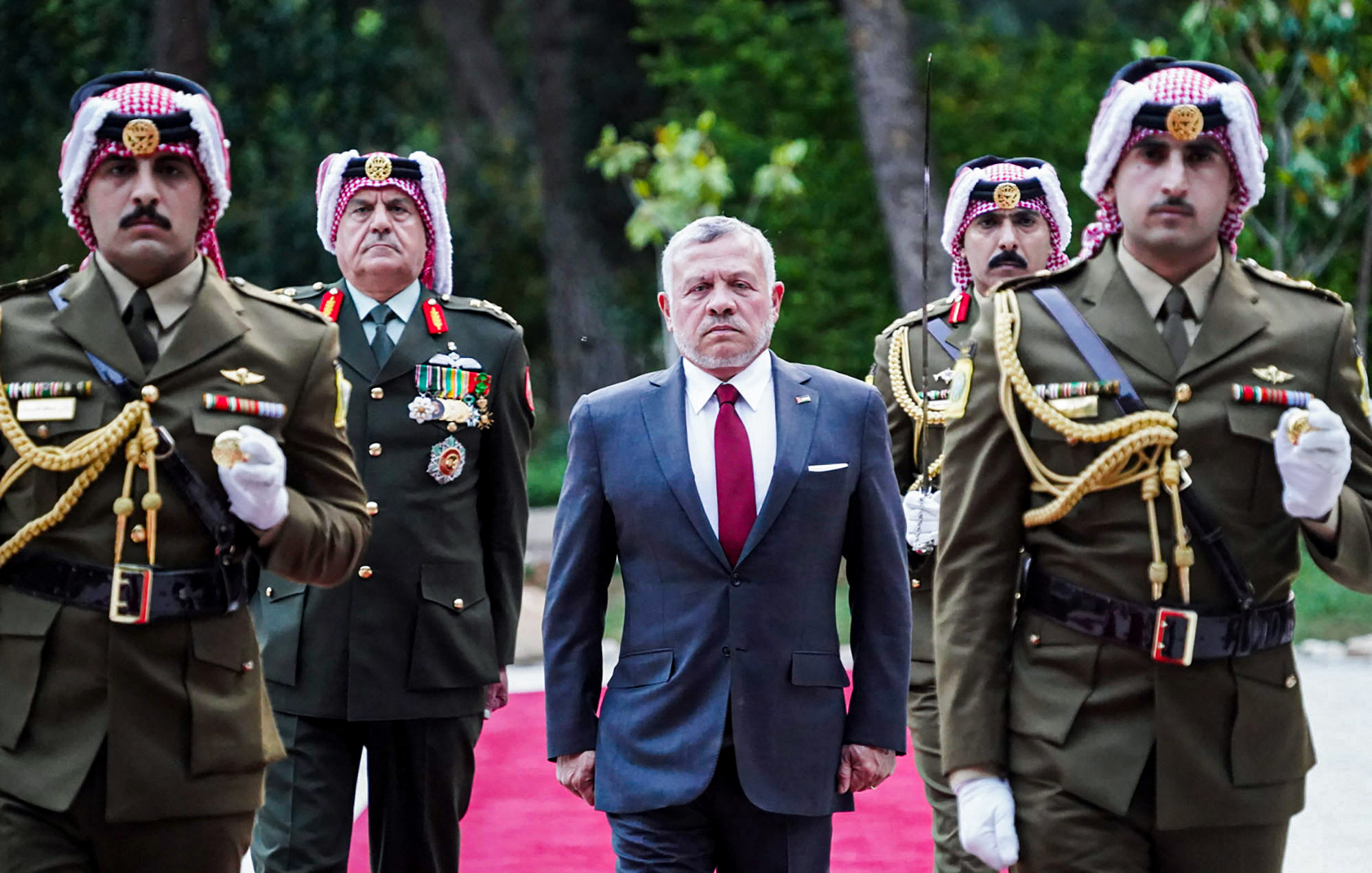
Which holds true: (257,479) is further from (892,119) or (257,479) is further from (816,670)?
(892,119)

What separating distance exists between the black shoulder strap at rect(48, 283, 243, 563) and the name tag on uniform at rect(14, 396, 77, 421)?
0.30 ft

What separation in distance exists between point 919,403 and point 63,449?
9.97 feet

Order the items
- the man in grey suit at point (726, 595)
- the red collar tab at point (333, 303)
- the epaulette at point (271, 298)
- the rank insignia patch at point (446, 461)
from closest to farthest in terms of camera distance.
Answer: the epaulette at point (271, 298) → the man in grey suit at point (726, 595) → the rank insignia patch at point (446, 461) → the red collar tab at point (333, 303)

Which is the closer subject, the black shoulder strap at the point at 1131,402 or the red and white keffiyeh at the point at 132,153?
the black shoulder strap at the point at 1131,402

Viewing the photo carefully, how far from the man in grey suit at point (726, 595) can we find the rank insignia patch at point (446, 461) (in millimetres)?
1037

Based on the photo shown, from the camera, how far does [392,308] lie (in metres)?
5.70

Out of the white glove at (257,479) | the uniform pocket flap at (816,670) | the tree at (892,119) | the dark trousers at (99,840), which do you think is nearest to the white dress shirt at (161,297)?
the white glove at (257,479)

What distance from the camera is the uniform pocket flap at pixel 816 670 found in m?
4.34

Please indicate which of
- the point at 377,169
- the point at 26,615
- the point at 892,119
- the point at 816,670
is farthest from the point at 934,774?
the point at 892,119

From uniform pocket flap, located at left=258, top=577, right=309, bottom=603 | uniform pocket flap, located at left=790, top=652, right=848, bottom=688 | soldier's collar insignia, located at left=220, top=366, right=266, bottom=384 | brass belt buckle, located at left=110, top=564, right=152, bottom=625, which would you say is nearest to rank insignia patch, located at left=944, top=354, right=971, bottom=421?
uniform pocket flap, located at left=790, top=652, right=848, bottom=688

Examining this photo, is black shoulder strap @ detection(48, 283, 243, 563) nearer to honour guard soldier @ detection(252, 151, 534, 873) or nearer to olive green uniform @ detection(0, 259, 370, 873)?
olive green uniform @ detection(0, 259, 370, 873)

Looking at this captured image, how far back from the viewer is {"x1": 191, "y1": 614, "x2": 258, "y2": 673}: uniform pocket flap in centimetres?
385

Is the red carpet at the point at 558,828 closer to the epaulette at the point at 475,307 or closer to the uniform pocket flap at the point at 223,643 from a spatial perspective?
the epaulette at the point at 475,307

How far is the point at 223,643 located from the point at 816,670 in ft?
4.33
